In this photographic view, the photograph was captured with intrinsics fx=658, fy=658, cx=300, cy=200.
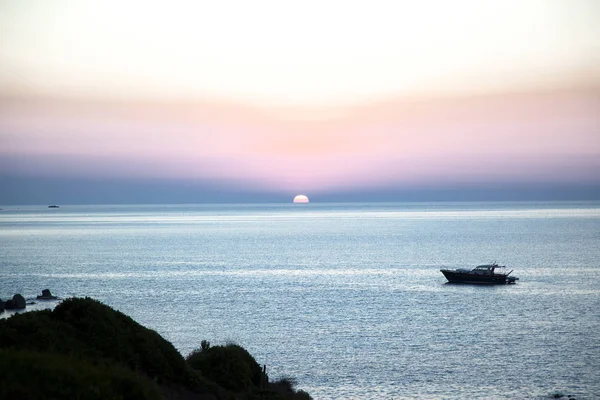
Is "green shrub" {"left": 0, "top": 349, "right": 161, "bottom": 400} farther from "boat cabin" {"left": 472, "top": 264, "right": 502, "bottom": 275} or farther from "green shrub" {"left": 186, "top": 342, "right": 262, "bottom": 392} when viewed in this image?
"boat cabin" {"left": 472, "top": 264, "right": 502, "bottom": 275}

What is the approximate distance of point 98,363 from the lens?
23.8 meters

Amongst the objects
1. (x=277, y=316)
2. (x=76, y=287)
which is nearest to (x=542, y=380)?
(x=277, y=316)

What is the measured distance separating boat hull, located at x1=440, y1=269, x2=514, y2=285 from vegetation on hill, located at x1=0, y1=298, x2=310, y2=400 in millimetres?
73976

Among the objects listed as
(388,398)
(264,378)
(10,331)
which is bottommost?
(388,398)

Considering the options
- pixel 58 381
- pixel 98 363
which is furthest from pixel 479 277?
pixel 58 381

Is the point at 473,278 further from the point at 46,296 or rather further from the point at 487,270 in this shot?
the point at 46,296

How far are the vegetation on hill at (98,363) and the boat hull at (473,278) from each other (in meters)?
74.0

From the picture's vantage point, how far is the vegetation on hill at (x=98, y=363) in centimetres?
1902

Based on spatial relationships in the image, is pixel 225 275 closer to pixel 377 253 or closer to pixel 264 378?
pixel 377 253

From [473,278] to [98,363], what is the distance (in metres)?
87.2

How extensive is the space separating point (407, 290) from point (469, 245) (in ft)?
298

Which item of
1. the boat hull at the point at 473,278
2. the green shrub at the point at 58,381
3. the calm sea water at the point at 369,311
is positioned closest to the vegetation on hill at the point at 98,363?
the green shrub at the point at 58,381

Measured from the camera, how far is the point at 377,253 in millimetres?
155000

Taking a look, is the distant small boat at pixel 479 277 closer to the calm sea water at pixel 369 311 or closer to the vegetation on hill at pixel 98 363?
the calm sea water at pixel 369 311
